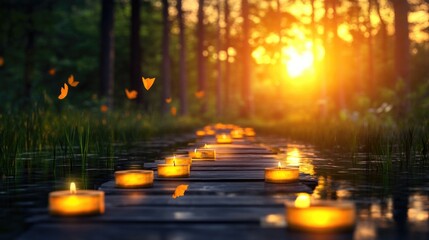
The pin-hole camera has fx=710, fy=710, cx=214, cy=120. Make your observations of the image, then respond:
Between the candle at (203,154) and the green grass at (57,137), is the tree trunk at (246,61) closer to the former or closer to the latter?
the green grass at (57,137)

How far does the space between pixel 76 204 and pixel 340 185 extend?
3095mm

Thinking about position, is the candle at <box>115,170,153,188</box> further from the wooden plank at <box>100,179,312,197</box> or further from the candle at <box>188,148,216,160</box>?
the candle at <box>188,148,216,160</box>

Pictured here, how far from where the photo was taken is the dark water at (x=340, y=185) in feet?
14.4

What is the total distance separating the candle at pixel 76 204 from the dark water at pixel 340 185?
0.25 m

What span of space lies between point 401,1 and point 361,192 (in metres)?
15.8

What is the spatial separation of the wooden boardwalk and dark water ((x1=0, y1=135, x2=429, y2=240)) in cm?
27

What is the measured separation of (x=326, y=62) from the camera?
3159 cm

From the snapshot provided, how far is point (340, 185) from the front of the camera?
22.4 feet

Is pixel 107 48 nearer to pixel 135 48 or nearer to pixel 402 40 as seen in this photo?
pixel 135 48

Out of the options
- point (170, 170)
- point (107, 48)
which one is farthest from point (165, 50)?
point (170, 170)

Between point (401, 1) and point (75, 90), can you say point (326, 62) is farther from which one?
point (75, 90)

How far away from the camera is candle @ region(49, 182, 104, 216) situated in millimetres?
4562

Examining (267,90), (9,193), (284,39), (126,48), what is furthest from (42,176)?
(267,90)

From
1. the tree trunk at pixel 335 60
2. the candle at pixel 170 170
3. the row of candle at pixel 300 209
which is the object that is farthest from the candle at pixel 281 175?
the tree trunk at pixel 335 60
